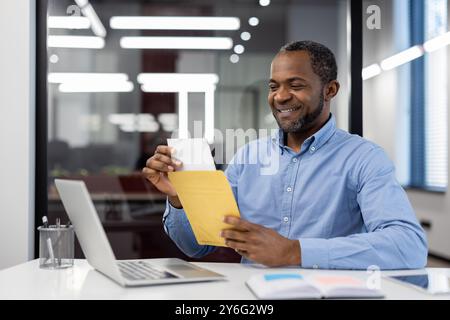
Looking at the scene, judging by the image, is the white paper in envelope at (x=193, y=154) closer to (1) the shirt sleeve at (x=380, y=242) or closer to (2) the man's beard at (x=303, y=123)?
(1) the shirt sleeve at (x=380, y=242)

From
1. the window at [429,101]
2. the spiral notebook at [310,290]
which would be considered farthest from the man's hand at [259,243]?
the window at [429,101]

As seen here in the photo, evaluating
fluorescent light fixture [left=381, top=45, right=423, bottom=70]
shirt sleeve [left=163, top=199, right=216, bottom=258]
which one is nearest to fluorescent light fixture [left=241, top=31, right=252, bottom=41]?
shirt sleeve [left=163, top=199, right=216, bottom=258]

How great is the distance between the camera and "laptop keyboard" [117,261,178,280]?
Result: 52.2 inches

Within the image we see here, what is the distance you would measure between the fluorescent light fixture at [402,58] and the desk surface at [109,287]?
471 centimetres

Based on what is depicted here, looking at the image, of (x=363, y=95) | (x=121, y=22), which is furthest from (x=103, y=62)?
(x=363, y=95)

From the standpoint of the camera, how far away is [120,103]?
3.18m

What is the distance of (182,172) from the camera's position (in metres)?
1.48

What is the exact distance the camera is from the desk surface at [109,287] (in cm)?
118

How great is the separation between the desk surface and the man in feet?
0.24

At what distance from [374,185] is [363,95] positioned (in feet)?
3.33

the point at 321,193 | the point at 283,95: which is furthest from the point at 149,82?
the point at 321,193

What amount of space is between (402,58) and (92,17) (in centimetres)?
411

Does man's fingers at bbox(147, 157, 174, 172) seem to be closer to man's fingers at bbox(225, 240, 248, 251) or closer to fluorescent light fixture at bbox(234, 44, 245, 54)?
man's fingers at bbox(225, 240, 248, 251)
